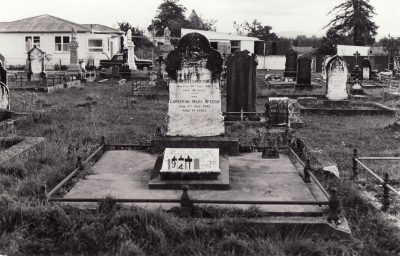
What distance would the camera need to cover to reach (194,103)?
26.7 ft

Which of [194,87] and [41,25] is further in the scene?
[41,25]

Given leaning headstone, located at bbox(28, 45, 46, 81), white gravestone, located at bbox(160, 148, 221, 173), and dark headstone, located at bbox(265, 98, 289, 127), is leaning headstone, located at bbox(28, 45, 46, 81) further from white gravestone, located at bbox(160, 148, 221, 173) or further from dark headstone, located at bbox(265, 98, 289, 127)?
white gravestone, located at bbox(160, 148, 221, 173)

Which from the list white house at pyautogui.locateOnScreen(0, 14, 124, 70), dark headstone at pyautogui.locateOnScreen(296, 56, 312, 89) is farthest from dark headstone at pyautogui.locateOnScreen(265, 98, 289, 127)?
white house at pyautogui.locateOnScreen(0, 14, 124, 70)

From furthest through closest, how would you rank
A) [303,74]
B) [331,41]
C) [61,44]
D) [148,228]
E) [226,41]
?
[331,41], [226,41], [61,44], [303,74], [148,228]

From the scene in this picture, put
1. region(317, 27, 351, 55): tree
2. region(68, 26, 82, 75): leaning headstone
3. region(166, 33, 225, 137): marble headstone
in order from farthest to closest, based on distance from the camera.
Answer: region(317, 27, 351, 55): tree → region(68, 26, 82, 75): leaning headstone → region(166, 33, 225, 137): marble headstone

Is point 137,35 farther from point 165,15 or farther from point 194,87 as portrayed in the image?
point 194,87

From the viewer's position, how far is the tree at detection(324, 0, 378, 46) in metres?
49.1

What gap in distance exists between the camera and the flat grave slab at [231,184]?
5.73m

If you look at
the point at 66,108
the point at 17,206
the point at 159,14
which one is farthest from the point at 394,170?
the point at 159,14

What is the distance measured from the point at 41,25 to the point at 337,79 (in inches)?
1205

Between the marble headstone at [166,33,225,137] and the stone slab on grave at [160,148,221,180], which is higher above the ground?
the marble headstone at [166,33,225,137]

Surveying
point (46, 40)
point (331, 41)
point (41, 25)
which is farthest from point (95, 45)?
point (331, 41)

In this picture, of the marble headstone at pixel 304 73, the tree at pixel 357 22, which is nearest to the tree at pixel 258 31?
the tree at pixel 357 22

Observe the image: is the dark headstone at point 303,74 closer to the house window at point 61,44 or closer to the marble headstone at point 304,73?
the marble headstone at point 304,73
